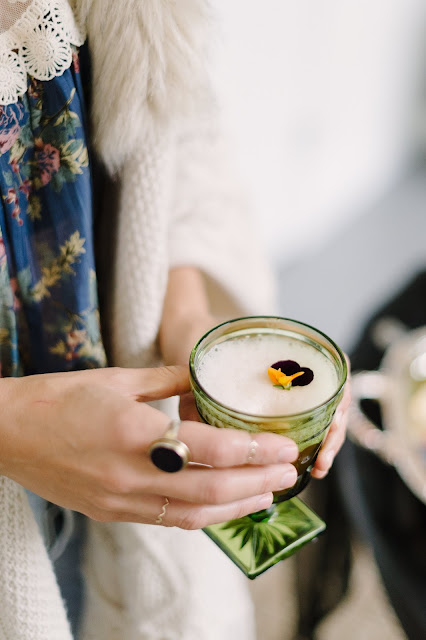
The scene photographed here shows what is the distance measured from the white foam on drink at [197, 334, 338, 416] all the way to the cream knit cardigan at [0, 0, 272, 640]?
0.16m

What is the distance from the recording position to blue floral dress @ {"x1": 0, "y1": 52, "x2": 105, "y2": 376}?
19.8 inches

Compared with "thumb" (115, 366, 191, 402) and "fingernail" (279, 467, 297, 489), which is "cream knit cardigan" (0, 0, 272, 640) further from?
"fingernail" (279, 467, 297, 489)

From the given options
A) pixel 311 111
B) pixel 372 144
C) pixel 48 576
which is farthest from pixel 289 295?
pixel 48 576

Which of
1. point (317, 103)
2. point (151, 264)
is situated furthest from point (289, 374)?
point (317, 103)

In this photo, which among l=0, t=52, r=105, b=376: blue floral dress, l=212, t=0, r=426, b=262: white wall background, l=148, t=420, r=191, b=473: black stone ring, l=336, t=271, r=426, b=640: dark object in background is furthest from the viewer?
l=212, t=0, r=426, b=262: white wall background

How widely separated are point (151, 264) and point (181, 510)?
0.27 m

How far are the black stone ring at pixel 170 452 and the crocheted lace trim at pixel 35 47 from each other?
306mm

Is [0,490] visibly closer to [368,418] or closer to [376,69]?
[368,418]

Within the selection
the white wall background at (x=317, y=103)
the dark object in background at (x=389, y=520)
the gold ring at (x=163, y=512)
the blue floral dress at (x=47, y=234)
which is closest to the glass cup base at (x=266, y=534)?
the gold ring at (x=163, y=512)

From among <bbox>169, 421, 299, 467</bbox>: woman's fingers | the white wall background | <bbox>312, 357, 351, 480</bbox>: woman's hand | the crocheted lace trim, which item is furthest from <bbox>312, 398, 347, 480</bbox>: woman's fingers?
the white wall background

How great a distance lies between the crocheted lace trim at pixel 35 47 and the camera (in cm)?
47

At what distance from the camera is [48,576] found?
1.91 ft

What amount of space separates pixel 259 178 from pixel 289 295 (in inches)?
18.3

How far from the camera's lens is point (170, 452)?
Answer: 1.31 ft
